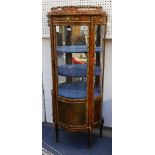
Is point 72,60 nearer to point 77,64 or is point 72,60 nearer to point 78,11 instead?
point 77,64

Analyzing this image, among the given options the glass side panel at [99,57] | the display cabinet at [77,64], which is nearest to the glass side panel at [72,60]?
the display cabinet at [77,64]

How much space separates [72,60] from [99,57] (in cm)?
27

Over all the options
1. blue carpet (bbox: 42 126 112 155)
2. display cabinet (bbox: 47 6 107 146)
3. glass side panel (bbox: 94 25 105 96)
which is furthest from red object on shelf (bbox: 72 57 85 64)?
blue carpet (bbox: 42 126 112 155)

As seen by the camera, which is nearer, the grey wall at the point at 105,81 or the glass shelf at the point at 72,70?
the glass shelf at the point at 72,70

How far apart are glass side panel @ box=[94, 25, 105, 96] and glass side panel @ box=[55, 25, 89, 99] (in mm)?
118

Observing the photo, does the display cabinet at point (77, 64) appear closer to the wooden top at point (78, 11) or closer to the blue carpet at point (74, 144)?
the wooden top at point (78, 11)

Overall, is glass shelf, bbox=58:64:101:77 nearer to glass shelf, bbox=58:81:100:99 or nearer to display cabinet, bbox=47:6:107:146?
display cabinet, bbox=47:6:107:146

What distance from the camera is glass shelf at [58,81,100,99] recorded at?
227 cm

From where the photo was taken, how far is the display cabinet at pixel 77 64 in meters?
2.06

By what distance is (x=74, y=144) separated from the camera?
2.49 m
